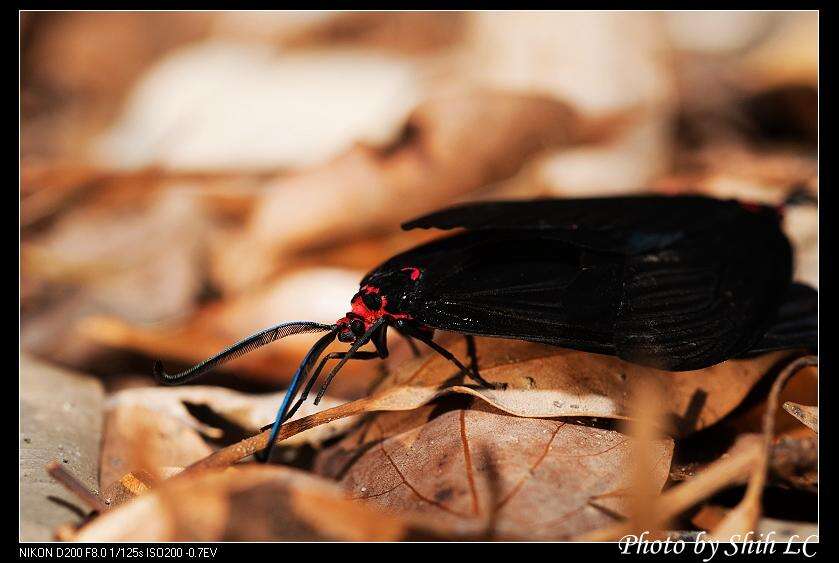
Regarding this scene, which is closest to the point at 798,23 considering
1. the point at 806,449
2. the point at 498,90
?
the point at 498,90

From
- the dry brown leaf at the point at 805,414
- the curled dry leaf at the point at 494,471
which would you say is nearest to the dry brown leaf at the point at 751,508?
the curled dry leaf at the point at 494,471

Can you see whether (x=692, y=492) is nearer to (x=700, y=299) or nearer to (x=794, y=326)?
(x=700, y=299)

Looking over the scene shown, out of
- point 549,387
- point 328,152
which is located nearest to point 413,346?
point 549,387

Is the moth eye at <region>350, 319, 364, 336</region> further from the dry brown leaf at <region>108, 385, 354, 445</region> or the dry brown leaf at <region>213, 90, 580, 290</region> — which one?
the dry brown leaf at <region>213, 90, 580, 290</region>

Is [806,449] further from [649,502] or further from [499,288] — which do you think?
[499,288]

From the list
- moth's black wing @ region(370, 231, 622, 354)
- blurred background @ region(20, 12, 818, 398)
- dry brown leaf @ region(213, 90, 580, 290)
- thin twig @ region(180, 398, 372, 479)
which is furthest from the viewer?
dry brown leaf @ region(213, 90, 580, 290)

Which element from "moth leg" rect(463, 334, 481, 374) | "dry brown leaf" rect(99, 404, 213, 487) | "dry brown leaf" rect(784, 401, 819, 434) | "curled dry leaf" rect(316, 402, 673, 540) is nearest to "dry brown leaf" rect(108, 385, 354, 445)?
"dry brown leaf" rect(99, 404, 213, 487)
